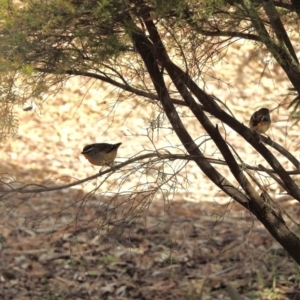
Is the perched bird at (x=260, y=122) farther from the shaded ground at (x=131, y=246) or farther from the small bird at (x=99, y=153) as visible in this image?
the small bird at (x=99, y=153)

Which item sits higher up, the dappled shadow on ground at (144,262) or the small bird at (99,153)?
the small bird at (99,153)

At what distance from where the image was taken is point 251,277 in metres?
Answer: 6.30

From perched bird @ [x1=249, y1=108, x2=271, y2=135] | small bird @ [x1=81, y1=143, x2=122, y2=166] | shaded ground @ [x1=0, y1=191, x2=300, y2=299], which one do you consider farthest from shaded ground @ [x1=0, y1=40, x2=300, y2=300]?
perched bird @ [x1=249, y1=108, x2=271, y2=135]

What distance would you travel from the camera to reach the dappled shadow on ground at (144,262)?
20.4 ft

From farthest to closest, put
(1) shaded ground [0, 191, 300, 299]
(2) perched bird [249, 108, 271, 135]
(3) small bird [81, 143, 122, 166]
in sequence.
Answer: (1) shaded ground [0, 191, 300, 299]
(3) small bird [81, 143, 122, 166]
(2) perched bird [249, 108, 271, 135]

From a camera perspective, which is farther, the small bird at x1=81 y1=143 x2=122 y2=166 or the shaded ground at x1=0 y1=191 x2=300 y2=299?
the shaded ground at x1=0 y1=191 x2=300 y2=299

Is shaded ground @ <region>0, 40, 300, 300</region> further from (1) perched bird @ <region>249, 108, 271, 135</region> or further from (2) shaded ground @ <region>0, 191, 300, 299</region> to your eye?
(1) perched bird @ <region>249, 108, 271, 135</region>

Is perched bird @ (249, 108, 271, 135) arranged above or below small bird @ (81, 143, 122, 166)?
below

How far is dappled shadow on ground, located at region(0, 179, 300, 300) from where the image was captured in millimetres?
6211

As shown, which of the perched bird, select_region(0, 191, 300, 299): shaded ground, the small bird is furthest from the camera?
select_region(0, 191, 300, 299): shaded ground

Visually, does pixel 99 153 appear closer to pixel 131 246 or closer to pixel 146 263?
pixel 131 246

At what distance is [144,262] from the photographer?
6.64 metres

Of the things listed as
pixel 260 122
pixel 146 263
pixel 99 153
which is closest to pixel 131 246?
pixel 146 263

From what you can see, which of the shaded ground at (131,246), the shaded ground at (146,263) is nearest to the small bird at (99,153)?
the shaded ground at (131,246)
